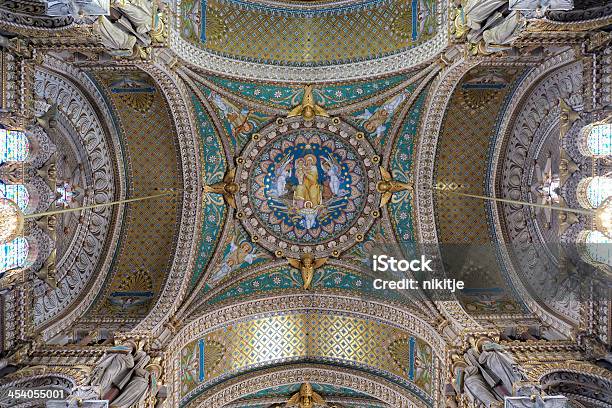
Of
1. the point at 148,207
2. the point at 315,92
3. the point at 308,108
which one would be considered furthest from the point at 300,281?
the point at 315,92

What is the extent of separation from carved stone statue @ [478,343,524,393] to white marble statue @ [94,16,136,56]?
8656 millimetres

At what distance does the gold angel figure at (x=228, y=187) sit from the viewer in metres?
12.5

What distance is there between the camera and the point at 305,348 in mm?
12703

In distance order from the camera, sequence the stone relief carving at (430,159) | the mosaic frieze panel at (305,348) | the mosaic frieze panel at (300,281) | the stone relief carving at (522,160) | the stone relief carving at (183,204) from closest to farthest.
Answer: the stone relief carving at (522,160), the stone relief carving at (430,159), the stone relief carving at (183,204), the mosaic frieze panel at (305,348), the mosaic frieze panel at (300,281)

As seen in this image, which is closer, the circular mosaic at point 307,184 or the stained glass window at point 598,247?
the stained glass window at point 598,247

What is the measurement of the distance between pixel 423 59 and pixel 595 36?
143 inches

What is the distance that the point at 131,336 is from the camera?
9570 millimetres

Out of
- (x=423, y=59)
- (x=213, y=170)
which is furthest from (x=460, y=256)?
(x=213, y=170)

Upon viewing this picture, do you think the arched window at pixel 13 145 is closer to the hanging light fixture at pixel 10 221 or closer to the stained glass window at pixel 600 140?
the hanging light fixture at pixel 10 221

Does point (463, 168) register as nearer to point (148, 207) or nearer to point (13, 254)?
point (148, 207)

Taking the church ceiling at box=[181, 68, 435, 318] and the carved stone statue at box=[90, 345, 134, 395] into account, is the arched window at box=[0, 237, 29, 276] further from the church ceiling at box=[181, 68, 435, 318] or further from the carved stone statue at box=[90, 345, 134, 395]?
the church ceiling at box=[181, 68, 435, 318]

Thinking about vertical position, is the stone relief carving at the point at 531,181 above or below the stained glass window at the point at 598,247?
above

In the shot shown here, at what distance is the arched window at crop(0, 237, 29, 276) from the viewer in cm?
896

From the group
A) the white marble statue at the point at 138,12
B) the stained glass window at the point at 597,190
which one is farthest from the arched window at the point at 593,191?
the white marble statue at the point at 138,12
